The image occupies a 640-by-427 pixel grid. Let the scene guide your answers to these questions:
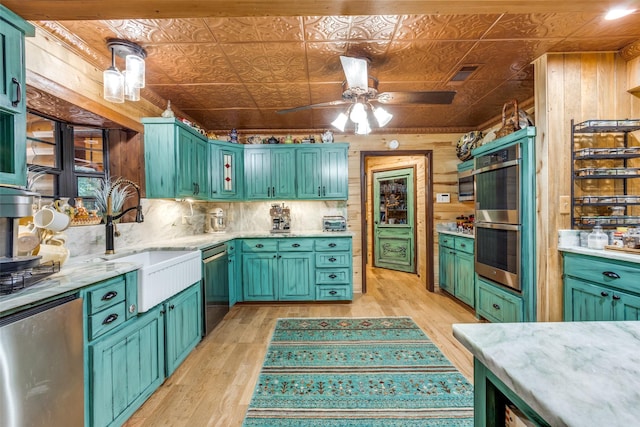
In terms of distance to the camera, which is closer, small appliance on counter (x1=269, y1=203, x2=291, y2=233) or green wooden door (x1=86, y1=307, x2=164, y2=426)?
green wooden door (x1=86, y1=307, x2=164, y2=426)

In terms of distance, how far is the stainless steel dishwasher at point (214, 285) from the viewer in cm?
288

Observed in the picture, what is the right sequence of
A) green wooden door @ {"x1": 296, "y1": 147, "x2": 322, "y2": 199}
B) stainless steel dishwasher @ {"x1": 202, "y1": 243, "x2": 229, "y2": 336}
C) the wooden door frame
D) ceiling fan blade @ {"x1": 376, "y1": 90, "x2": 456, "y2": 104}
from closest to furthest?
1. ceiling fan blade @ {"x1": 376, "y1": 90, "x2": 456, "y2": 104}
2. stainless steel dishwasher @ {"x1": 202, "y1": 243, "x2": 229, "y2": 336}
3. green wooden door @ {"x1": 296, "y1": 147, "x2": 322, "y2": 199}
4. the wooden door frame

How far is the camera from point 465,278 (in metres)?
3.62

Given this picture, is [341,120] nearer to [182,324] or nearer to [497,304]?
[182,324]

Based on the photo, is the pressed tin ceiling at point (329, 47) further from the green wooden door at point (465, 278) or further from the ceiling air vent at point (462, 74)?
the green wooden door at point (465, 278)

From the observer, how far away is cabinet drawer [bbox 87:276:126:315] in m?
1.49

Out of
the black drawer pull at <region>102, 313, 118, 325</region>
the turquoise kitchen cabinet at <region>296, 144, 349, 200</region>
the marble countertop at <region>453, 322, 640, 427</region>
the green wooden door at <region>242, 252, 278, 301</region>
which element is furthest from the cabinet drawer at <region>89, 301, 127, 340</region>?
the turquoise kitchen cabinet at <region>296, 144, 349, 200</region>

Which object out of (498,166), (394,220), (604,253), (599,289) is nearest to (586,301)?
(599,289)

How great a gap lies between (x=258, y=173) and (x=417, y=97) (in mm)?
2438

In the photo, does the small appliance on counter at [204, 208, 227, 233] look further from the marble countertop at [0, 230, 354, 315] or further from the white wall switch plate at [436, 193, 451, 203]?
the white wall switch plate at [436, 193, 451, 203]

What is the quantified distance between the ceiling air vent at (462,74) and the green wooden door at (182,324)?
3.13 metres

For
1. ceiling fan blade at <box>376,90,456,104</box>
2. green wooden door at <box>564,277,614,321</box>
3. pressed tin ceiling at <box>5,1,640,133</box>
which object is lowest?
green wooden door at <box>564,277,614,321</box>

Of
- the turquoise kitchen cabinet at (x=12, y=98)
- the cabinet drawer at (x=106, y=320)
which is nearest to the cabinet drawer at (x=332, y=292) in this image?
the cabinet drawer at (x=106, y=320)

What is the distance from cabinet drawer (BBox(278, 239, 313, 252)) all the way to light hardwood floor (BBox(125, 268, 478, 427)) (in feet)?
2.49
